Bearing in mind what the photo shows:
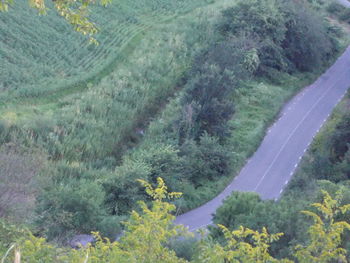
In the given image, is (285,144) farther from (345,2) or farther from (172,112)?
(345,2)

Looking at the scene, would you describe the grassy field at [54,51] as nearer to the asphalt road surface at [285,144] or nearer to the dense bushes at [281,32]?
the dense bushes at [281,32]

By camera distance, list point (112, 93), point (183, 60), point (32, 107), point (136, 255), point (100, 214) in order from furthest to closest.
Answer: point (183, 60), point (112, 93), point (32, 107), point (100, 214), point (136, 255)

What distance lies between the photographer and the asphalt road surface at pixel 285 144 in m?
25.3

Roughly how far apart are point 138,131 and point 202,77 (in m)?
4.25

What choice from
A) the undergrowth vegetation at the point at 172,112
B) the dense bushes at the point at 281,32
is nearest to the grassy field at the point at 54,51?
the undergrowth vegetation at the point at 172,112

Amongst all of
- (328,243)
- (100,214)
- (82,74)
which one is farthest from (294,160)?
(328,243)

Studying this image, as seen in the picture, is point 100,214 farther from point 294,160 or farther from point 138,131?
point 294,160

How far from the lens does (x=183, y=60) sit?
33.9m

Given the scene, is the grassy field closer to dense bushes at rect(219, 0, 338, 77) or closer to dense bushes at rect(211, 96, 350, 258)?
dense bushes at rect(219, 0, 338, 77)

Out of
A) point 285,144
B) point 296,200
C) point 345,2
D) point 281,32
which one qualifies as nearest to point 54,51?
point 285,144

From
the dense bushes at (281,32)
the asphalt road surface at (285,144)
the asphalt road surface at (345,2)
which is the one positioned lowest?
the asphalt road surface at (285,144)

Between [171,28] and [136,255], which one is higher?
[136,255]

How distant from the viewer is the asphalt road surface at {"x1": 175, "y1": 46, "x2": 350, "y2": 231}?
25.3 metres

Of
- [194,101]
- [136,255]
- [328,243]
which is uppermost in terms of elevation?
[328,243]
